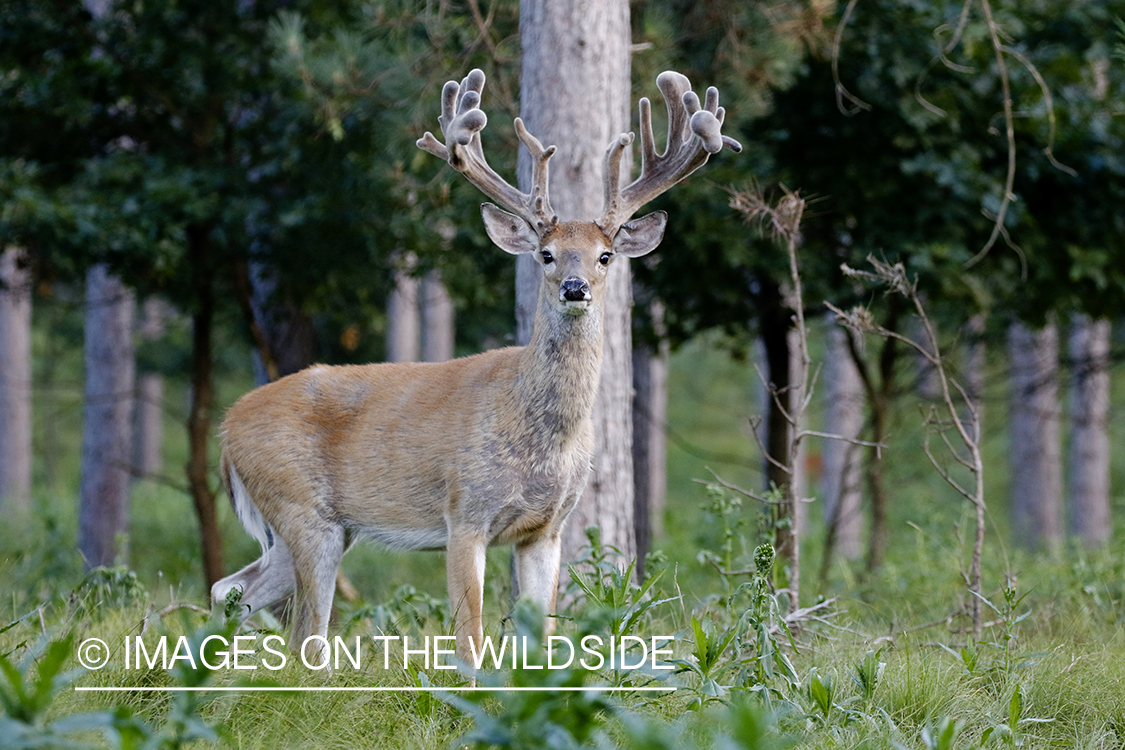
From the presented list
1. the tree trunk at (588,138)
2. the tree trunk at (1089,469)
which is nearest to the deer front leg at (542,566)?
the tree trunk at (588,138)

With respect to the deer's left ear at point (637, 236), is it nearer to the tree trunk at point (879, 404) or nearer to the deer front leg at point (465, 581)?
the deer front leg at point (465, 581)

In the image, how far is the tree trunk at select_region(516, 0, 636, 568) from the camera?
545cm

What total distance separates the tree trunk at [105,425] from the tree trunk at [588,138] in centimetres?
555

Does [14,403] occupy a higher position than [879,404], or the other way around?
[14,403]

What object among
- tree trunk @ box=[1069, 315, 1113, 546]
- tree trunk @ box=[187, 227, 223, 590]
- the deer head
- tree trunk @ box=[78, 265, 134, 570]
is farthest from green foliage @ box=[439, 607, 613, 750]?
tree trunk @ box=[1069, 315, 1113, 546]

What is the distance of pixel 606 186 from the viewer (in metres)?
4.81

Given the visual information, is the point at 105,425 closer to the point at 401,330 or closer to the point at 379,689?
the point at 401,330

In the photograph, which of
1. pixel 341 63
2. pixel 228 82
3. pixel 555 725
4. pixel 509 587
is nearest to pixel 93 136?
pixel 228 82

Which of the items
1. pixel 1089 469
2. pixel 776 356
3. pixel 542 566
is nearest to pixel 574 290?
pixel 542 566

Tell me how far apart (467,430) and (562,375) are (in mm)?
460

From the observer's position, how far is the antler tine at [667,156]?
15.6 feet

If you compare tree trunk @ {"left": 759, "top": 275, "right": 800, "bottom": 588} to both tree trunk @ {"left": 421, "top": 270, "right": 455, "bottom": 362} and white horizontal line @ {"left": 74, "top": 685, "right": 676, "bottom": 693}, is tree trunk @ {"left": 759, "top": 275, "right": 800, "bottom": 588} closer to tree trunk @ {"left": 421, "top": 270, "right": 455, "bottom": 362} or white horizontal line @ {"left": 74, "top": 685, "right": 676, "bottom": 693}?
tree trunk @ {"left": 421, "top": 270, "right": 455, "bottom": 362}

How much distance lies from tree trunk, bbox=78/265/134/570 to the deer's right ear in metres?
5.88

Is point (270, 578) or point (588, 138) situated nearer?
point (270, 578)
